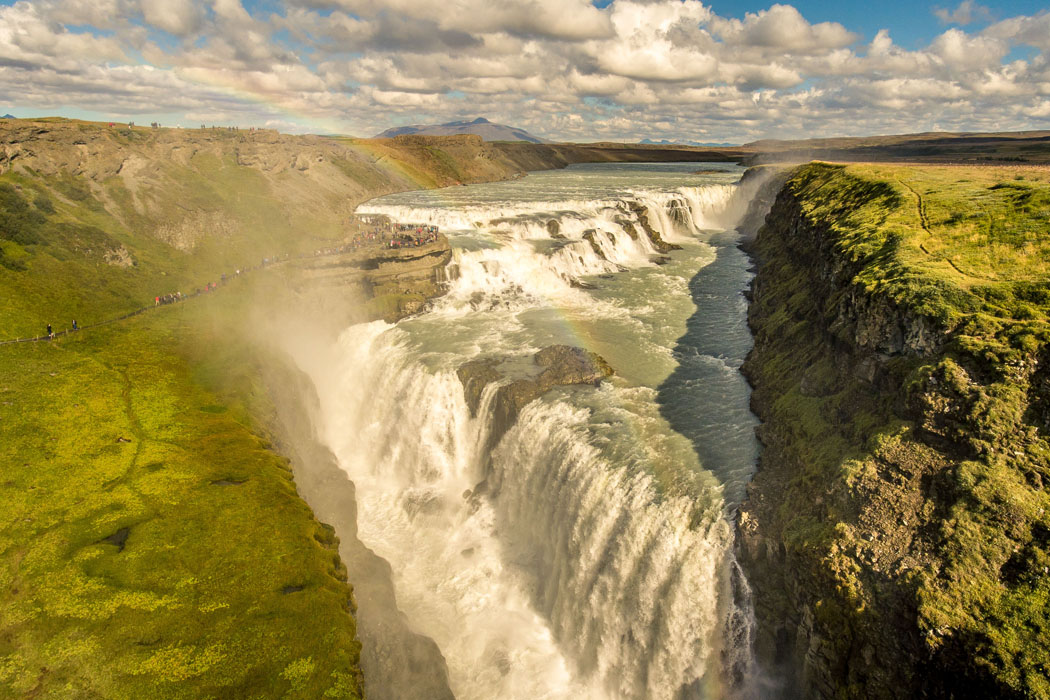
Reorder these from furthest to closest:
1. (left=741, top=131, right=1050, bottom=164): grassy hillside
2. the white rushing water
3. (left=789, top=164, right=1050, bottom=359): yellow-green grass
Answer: (left=741, top=131, right=1050, bottom=164): grassy hillside < the white rushing water < (left=789, top=164, right=1050, bottom=359): yellow-green grass

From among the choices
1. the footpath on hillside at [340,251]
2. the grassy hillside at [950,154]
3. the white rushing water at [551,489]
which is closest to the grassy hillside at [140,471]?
the footpath on hillside at [340,251]

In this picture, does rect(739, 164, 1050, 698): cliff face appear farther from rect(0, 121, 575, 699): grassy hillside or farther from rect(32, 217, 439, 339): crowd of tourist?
rect(32, 217, 439, 339): crowd of tourist

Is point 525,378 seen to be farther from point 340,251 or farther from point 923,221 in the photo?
point 340,251

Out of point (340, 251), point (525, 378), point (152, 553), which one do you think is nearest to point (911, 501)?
point (525, 378)

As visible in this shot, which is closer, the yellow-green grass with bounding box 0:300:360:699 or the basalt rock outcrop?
the yellow-green grass with bounding box 0:300:360:699

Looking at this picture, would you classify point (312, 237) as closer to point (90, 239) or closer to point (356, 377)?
point (90, 239)

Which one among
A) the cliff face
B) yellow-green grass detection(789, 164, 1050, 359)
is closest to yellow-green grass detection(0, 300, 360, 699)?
the cliff face

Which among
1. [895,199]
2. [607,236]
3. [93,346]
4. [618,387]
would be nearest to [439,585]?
[618,387]
